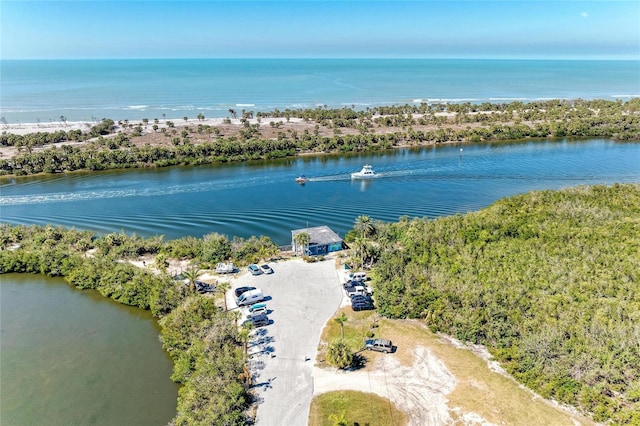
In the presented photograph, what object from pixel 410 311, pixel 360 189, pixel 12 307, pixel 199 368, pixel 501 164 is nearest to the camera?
pixel 199 368

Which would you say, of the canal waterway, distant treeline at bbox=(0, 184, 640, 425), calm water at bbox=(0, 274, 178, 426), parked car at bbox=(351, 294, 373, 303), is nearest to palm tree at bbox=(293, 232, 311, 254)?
distant treeline at bbox=(0, 184, 640, 425)

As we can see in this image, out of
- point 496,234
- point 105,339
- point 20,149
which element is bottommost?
point 105,339

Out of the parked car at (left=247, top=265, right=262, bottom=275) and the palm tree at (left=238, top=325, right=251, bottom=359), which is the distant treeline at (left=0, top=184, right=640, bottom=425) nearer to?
the palm tree at (left=238, top=325, right=251, bottom=359)

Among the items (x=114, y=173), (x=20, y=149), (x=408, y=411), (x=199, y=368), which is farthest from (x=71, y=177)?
(x=408, y=411)

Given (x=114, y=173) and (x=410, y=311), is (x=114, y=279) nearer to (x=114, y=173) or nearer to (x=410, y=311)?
(x=410, y=311)

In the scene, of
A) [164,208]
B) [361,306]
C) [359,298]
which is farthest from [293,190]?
[361,306]

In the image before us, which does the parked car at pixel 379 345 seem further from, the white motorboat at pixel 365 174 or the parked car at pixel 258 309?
the white motorboat at pixel 365 174
